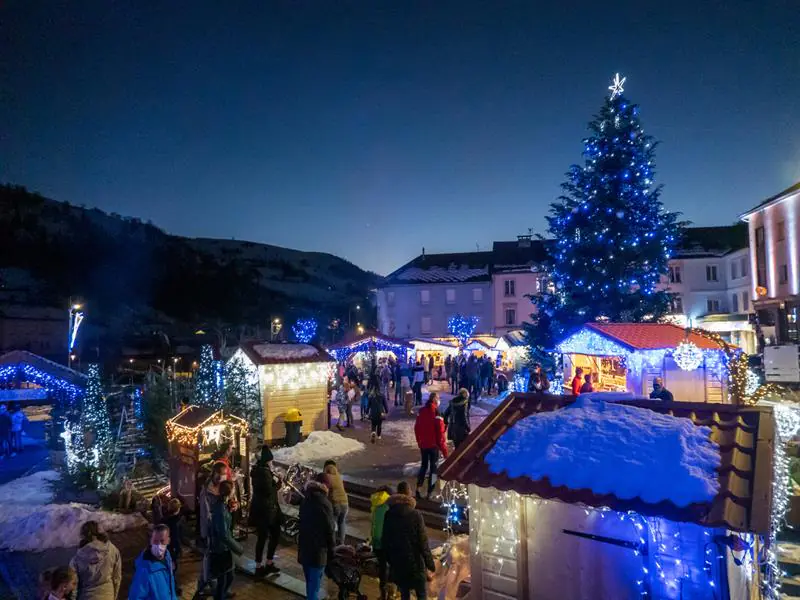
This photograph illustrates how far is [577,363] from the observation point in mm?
17609

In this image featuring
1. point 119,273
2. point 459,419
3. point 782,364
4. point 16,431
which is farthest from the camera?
point 119,273

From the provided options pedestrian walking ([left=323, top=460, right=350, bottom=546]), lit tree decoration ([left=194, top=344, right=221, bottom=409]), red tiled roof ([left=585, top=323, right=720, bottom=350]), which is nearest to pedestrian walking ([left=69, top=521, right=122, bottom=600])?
pedestrian walking ([left=323, top=460, right=350, bottom=546])

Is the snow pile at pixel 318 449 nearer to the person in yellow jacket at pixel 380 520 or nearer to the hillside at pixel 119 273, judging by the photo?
the person in yellow jacket at pixel 380 520

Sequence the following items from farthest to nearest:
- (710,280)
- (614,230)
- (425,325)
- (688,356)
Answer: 1. (425,325)
2. (710,280)
3. (614,230)
4. (688,356)

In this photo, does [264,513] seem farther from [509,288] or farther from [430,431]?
[509,288]

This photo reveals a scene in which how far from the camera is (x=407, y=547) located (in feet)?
17.1

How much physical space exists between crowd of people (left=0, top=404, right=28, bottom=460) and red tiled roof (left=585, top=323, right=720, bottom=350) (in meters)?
16.4

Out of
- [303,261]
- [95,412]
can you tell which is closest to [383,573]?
[95,412]

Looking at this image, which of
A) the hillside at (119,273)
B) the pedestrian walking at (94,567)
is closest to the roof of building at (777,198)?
the pedestrian walking at (94,567)

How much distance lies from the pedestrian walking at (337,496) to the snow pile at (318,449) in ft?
15.9

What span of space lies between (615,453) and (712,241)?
45.7 m

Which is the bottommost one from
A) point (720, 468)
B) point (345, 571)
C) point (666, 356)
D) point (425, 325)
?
point (345, 571)

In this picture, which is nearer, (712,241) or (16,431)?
(16,431)

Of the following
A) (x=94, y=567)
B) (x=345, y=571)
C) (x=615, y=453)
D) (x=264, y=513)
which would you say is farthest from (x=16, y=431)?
(x=615, y=453)
